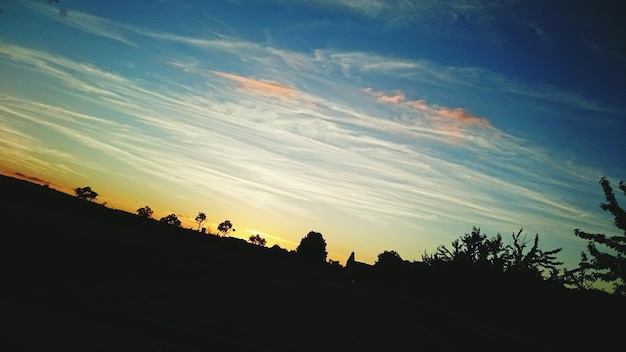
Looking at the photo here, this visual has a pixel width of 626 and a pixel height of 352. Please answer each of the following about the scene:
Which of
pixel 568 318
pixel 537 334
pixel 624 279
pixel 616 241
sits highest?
pixel 616 241

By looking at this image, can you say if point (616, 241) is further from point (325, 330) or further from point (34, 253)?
point (34, 253)

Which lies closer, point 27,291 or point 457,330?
point 27,291

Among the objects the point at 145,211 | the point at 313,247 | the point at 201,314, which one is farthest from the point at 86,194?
the point at 201,314

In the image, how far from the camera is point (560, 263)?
25609mm

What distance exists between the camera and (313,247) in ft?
527

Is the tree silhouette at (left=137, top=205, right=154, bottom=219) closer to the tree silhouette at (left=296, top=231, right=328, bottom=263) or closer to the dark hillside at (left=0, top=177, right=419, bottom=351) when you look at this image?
the tree silhouette at (left=296, top=231, right=328, bottom=263)

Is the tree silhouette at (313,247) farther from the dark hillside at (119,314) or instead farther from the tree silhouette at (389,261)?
the dark hillside at (119,314)

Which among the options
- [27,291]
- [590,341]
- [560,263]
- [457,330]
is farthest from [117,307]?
[560,263]

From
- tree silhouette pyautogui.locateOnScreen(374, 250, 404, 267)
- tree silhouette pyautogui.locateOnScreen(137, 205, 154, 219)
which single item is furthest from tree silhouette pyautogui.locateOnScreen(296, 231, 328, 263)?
tree silhouette pyautogui.locateOnScreen(137, 205, 154, 219)

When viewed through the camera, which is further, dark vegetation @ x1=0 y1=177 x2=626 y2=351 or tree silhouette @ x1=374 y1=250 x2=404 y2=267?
tree silhouette @ x1=374 y1=250 x2=404 y2=267

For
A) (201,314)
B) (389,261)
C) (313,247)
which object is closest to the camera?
(201,314)

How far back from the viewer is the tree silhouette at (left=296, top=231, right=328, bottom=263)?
158125mm

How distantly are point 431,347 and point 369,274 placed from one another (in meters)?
114

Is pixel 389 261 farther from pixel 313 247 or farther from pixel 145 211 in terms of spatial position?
pixel 145 211
